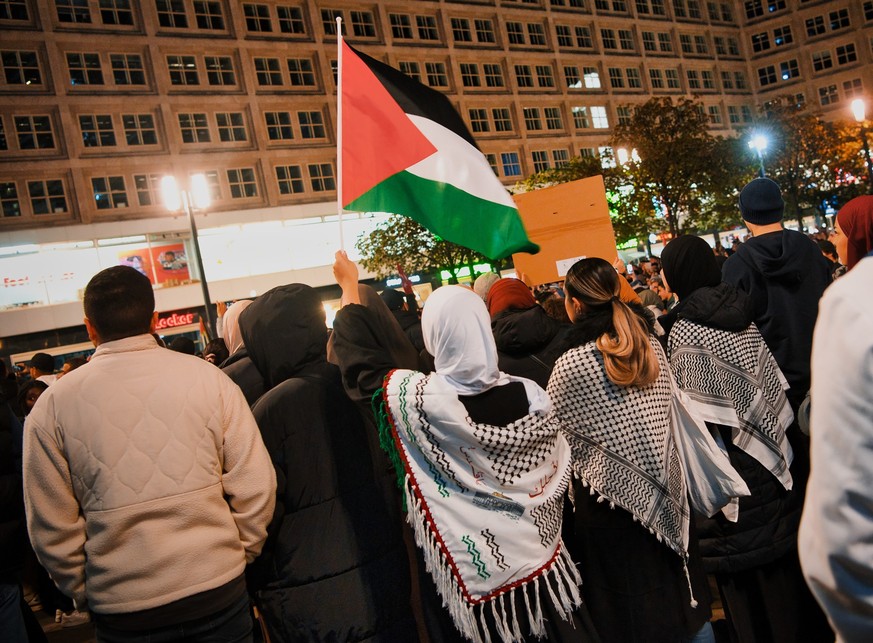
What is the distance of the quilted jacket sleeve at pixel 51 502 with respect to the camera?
2.60 meters

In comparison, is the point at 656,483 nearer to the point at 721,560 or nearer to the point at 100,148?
the point at 721,560

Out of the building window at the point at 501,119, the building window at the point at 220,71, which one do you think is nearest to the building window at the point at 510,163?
the building window at the point at 501,119

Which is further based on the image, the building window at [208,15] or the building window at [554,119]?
the building window at [554,119]

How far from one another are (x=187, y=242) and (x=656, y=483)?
37896 millimetres

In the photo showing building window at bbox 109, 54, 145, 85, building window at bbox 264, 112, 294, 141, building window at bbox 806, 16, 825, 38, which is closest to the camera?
building window at bbox 109, 54, 145, 85

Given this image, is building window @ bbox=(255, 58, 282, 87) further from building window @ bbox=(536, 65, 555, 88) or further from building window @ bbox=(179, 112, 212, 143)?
building window @ bbox=(536, 65, 555, 88)

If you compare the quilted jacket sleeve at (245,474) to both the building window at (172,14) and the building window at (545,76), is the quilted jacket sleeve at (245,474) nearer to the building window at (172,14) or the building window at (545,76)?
the building window at (172,14)

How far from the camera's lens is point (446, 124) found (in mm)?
4613

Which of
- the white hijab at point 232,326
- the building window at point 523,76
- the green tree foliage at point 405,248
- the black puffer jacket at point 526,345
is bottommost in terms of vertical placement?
the black puffer jacket at point 526,345

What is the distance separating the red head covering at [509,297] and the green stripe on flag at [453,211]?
1.40ft

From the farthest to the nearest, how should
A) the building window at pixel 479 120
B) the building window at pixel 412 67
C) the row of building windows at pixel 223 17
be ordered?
1. the building window at pixel 479 120
2. the building window at pixel 412 67
3. the row of building windows at pixel 223 17

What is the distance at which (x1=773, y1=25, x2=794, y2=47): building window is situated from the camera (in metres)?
67.6

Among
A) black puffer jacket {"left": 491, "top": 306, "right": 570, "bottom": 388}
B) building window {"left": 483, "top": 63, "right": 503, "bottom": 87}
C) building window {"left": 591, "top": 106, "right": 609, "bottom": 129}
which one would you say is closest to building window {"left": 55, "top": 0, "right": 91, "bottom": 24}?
building window {"left": 483, "top": 63, "right": 503, "bottom": 87}

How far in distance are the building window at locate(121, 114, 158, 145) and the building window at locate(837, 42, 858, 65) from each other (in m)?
59.0
